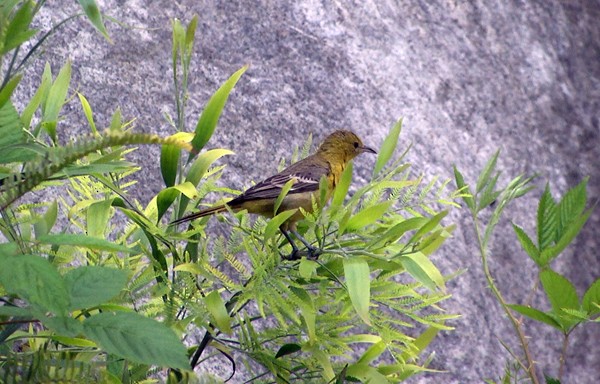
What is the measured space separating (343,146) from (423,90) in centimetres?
73

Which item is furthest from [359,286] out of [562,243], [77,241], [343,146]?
[343,146]

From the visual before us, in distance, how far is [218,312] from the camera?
4.23ft

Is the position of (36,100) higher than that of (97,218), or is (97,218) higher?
(36,100)

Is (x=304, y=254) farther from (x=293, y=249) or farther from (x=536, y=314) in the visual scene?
(x=536, y=314)

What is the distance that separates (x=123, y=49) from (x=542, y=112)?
178cm

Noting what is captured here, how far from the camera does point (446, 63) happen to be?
3.54m

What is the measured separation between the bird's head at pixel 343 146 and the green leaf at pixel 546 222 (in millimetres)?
1437

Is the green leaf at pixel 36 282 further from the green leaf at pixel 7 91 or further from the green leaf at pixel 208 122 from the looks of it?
the green leaf at pixel 208 122

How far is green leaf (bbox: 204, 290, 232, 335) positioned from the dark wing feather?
2.03 ft

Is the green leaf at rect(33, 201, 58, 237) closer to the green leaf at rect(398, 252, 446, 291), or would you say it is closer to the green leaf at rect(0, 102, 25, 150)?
the green leaf at rect(0, 102, 25, 150)

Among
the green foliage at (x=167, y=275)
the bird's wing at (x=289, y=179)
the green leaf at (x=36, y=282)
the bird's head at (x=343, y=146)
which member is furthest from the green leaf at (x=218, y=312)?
the bird's head at (x=343, y=146)

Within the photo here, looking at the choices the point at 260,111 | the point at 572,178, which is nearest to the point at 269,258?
the point at 260,111

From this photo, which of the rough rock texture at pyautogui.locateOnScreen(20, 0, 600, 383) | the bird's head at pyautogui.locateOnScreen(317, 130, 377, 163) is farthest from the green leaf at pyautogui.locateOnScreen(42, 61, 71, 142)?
the bird's head at pyautogui.locateOnScreen(317, 130, 377, 163)

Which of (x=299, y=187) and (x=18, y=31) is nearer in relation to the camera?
(x=18, y=31)
